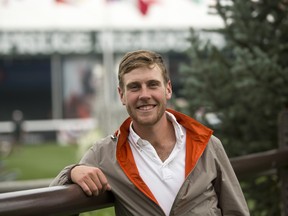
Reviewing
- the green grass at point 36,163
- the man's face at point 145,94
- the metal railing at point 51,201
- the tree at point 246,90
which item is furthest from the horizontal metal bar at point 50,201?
the green grass at point 36,163

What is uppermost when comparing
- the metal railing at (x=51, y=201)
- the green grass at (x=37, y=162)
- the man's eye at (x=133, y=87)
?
the man's eye at (x=133, y=87)

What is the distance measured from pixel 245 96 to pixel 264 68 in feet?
1.31

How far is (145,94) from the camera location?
2100 mm

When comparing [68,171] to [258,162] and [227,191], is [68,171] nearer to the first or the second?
[227,191]

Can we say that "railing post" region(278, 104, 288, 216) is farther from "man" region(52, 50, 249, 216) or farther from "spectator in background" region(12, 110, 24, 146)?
"spectator in background" region(12, 110, 24, 146)

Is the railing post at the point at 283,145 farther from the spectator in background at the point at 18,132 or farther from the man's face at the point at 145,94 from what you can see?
the spectator in background at the point at 18,132

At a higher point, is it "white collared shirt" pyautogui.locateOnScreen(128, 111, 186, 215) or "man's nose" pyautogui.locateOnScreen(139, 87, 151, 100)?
"man's nose" pyautogui.locateOnScreen(139, 87, 151, 100)

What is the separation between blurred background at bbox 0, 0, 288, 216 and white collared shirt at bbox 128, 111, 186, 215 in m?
1.51

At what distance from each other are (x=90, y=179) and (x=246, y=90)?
94.9 inches

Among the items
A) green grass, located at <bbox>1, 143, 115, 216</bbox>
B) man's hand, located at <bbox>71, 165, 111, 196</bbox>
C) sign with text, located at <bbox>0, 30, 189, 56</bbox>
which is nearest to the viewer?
man's hand, located at <bbox>71, 165, 111, 196</bbox>

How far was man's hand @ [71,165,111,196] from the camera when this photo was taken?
6.42 feet

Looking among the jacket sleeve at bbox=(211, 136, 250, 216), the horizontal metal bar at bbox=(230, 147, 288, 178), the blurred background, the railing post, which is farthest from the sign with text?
the jacket sleeve at bbox=(211, 136, 250, 216)

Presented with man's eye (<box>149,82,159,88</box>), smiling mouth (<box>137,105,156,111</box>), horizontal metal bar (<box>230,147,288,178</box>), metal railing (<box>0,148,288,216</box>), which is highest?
man's eye (<box>149,82,159,88</box>)

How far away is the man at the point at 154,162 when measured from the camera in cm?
204
